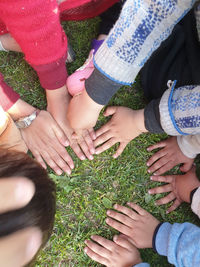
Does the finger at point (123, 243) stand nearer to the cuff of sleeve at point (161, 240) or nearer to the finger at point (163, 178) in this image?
the cuff of sleeve at point (161, 240)

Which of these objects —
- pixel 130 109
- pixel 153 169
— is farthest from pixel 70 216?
pixel 130 109

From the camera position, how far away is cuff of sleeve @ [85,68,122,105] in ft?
3.10

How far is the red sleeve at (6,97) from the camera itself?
1224mm

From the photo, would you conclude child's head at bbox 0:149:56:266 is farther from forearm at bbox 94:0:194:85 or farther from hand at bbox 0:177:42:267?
forearm at bbox 94:0:194:85

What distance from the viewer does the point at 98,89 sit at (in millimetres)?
988

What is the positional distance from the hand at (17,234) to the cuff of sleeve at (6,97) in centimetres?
55

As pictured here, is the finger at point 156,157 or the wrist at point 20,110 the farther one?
the finger at point 156,157

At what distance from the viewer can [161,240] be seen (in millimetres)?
1379

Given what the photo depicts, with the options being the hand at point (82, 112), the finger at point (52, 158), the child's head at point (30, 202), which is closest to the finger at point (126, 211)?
the finger at point (52, 158)

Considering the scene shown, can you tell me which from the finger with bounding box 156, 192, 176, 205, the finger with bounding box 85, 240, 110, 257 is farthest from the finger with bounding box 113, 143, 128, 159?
the finger with bounding box 85, 240, 110, 257

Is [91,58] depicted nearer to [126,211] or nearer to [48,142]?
[48,142]

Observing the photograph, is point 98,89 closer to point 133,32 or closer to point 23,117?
point 133,32

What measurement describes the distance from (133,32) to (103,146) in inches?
27.5

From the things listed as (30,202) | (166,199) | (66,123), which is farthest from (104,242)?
(30,202)
